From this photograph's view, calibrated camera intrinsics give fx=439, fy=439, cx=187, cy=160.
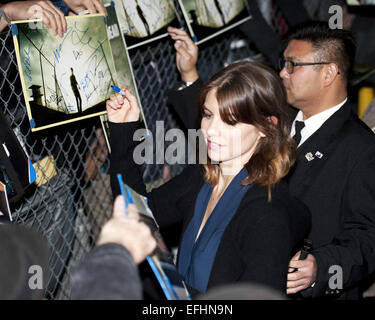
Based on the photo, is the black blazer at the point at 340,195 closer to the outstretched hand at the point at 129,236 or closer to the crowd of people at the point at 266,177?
the crowd of people at the point at 266,177

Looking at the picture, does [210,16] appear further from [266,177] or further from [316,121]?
[266,177]

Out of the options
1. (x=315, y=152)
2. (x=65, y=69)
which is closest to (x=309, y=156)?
(x=315, y=152)

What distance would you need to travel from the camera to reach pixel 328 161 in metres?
2.25

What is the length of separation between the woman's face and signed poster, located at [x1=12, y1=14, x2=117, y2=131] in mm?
608

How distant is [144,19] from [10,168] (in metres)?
1.12

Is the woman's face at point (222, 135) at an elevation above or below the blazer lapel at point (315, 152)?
above

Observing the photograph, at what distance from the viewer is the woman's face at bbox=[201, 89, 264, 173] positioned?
1.74 meters

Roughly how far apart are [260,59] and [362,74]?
807 millimetres

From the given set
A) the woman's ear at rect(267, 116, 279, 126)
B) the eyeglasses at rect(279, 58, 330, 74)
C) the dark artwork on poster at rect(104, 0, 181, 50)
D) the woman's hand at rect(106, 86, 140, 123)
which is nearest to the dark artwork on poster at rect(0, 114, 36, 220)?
the woman's hand at rect(106, 86, 140, 123)

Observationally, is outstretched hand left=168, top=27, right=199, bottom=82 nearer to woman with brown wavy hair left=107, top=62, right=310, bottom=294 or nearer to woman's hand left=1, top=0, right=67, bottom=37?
woman with brown wavy hair left=107, top=62, right=310, bottom=294

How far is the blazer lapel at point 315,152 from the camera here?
2.28 metres

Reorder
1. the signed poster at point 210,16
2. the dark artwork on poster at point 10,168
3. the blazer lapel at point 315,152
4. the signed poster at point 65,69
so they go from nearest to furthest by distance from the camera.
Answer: the dark artwork on poster at point 10,168 < the signed poster at point 65,69 < the blazer lapel at point 315,152 < the signed poster at point 210,16

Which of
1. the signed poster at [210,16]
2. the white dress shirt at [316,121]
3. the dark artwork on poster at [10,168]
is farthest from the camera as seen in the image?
the signed poster at [210,16]

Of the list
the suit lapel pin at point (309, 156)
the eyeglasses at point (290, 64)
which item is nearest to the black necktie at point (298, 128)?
the suit lapel pin at point (309, 156)
